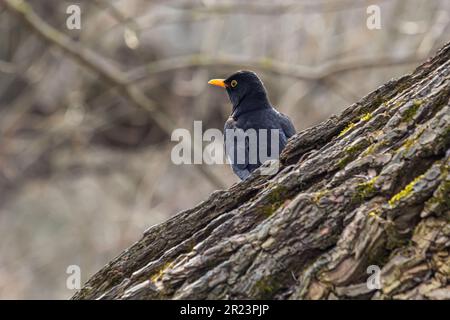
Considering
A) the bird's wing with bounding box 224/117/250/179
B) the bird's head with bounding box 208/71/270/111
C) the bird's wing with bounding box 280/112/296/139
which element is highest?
the bird's head with bounding box 208/71/270/111

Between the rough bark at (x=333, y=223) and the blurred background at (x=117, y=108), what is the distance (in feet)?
23.6

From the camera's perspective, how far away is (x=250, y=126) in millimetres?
5199

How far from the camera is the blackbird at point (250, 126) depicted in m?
4.93

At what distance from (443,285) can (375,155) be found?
23.2 inches

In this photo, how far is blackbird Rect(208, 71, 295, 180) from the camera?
493 cm

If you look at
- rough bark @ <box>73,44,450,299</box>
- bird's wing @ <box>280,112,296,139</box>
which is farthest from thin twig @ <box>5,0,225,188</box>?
rough bark @ <box>73,44,450,299</box>

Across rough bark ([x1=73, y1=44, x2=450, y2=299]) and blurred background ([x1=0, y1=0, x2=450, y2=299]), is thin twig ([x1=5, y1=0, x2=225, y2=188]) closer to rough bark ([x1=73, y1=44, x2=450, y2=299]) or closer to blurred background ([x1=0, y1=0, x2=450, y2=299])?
blurred background ([x1=0, y1=0, x2=450, y2=299])

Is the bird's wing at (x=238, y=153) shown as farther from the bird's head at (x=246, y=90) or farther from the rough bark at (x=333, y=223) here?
the rough bark at (x=333, y=223)

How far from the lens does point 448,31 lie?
1082 cm

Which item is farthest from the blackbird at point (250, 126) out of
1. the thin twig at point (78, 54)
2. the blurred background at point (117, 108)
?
the blurred background at point (117, 108)

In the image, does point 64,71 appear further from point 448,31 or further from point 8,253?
point 448,31

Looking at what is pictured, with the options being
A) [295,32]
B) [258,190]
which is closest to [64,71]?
[295,32]

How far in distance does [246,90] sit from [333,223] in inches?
124

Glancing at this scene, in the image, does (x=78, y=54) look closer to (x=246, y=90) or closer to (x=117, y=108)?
(x=246, y=90)
